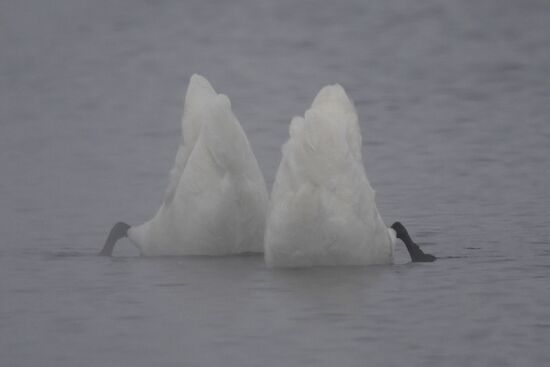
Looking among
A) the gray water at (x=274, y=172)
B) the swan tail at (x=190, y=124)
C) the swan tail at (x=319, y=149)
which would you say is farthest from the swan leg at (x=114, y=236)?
the swan tail at (x=319, y=149)

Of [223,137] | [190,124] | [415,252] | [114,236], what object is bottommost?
[415,252]

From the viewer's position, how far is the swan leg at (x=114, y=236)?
1764 cm

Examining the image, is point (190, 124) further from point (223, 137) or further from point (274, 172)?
point (274, 172)

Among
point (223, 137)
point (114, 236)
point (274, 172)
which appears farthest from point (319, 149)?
point (274, 172)

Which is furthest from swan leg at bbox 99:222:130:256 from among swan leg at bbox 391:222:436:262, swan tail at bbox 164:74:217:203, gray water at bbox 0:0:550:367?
swan leg at bbox 391:222:436:262

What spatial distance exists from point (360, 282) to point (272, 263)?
958 mm

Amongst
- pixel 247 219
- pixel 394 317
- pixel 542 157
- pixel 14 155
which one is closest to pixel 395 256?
pixel 247 219

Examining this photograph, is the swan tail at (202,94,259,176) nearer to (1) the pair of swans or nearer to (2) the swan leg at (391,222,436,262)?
(1) the pair of swans

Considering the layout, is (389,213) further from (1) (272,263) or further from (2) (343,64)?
(2) (343,64)

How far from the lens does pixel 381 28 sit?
3077 centimetres

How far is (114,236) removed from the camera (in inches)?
707

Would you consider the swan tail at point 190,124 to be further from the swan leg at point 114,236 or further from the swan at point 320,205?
the swan at point 320,205

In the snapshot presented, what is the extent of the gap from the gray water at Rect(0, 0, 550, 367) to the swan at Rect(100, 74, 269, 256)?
0.76ft

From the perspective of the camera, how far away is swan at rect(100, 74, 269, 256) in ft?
54.7
